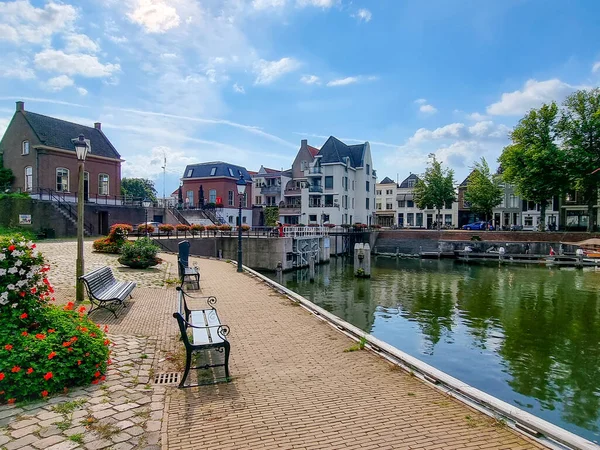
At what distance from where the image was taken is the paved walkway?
4332 millimetres

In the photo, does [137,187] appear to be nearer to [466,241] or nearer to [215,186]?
[215,186]

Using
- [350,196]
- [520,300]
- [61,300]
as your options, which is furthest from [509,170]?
[61,300]

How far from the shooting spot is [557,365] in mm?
10688

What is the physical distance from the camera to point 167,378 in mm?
6098

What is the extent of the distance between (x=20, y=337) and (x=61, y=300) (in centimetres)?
564

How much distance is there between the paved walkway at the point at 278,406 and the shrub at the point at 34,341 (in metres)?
0.26

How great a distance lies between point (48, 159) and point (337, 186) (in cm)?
3457

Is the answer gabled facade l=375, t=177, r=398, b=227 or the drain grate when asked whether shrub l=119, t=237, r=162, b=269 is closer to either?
the drain grate

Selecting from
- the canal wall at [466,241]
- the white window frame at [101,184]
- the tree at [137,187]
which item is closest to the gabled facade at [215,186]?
the white window frame at [101,184]

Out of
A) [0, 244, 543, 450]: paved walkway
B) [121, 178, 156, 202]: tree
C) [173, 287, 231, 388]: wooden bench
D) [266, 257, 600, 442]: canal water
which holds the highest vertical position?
[121, 178, 156, 202]: tree

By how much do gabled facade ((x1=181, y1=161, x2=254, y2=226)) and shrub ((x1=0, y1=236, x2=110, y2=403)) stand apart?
148ft

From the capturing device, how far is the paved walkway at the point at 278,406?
433 centimetres

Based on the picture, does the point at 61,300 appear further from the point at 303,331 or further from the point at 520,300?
the point at 520,300

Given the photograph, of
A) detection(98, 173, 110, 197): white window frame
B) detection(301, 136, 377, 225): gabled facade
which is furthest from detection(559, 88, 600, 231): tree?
detection(98, 173, 110, 197): white window frame
